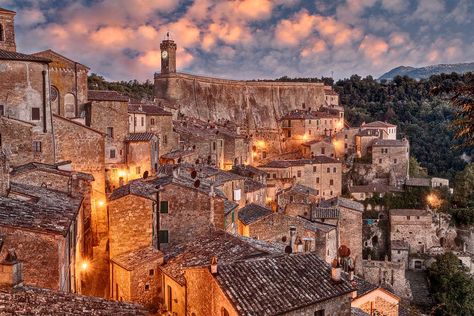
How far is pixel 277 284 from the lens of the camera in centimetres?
1283

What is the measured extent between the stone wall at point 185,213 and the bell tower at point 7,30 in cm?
1285

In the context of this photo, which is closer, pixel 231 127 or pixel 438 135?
pixel 231 127

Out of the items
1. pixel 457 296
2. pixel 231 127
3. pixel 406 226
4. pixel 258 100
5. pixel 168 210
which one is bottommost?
pixel 457 296

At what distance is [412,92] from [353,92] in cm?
1454

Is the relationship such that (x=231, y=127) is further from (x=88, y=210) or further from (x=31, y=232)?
(x=31, y=232)

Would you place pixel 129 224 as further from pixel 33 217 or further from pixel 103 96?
pixel 103 96

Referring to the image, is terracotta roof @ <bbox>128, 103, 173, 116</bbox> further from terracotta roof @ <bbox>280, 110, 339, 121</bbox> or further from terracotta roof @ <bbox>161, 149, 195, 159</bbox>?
terracotta roof @ <bbox>280, 110, 339, 121</bbox>

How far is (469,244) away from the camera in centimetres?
5284

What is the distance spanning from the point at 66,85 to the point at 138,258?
16748mm

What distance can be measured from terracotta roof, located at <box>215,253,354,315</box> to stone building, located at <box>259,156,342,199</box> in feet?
126

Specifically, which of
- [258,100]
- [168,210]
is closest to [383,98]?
[258,100]

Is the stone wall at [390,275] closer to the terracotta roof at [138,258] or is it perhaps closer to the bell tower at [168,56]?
the terracotta roof at [138,258]

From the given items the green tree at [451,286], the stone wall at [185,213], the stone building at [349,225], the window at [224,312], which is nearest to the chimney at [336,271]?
the window at [224,312]

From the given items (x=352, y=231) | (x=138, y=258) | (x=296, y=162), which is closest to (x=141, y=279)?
(x=138, y=258)
